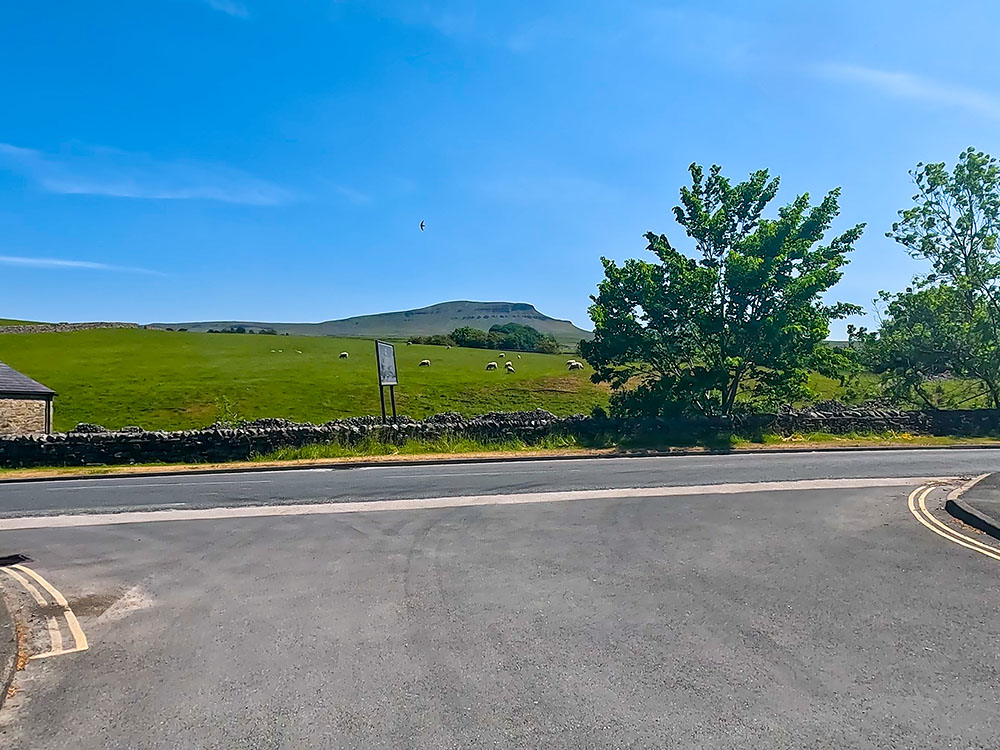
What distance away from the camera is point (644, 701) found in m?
4.41

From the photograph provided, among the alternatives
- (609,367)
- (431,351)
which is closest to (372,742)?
(609,367)

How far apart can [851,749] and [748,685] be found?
833mm

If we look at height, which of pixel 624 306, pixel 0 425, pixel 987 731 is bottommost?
pixel 987 731

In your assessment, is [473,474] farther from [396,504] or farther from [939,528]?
[939,528]

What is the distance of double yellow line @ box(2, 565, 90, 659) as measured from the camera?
5.59 meters

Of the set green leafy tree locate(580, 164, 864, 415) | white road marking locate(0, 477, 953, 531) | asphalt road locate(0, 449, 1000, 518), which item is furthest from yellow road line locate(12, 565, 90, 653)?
green leafy tree locate(580, 164, 864, 415)

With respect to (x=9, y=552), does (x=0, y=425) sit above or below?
above

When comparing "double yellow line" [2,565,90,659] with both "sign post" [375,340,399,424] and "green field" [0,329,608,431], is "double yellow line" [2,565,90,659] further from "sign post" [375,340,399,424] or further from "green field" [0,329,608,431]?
"green field" [0,329,608,431]

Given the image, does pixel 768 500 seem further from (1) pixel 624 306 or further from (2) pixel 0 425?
(2) pixel 0 425

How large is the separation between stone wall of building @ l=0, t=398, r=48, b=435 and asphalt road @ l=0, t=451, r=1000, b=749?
815 inches

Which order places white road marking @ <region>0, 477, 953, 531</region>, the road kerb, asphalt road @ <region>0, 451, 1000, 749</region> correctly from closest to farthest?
asphalt road @ <region>0, 451, 1000, 749</region>, the road kerb, white road marking @ <region>0, 477, 953, 531</region>

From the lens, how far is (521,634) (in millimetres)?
5629

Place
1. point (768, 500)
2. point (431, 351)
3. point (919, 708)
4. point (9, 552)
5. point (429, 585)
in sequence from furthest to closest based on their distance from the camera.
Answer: point (431, 351) → point (768, 500) → point (9, 552) → point (429, 585) → point (919, 708)

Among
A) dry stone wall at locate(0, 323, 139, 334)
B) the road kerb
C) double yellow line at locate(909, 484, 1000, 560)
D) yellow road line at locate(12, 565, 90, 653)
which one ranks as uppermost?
dry stone wall at locate(0, 323, 139, 334)
